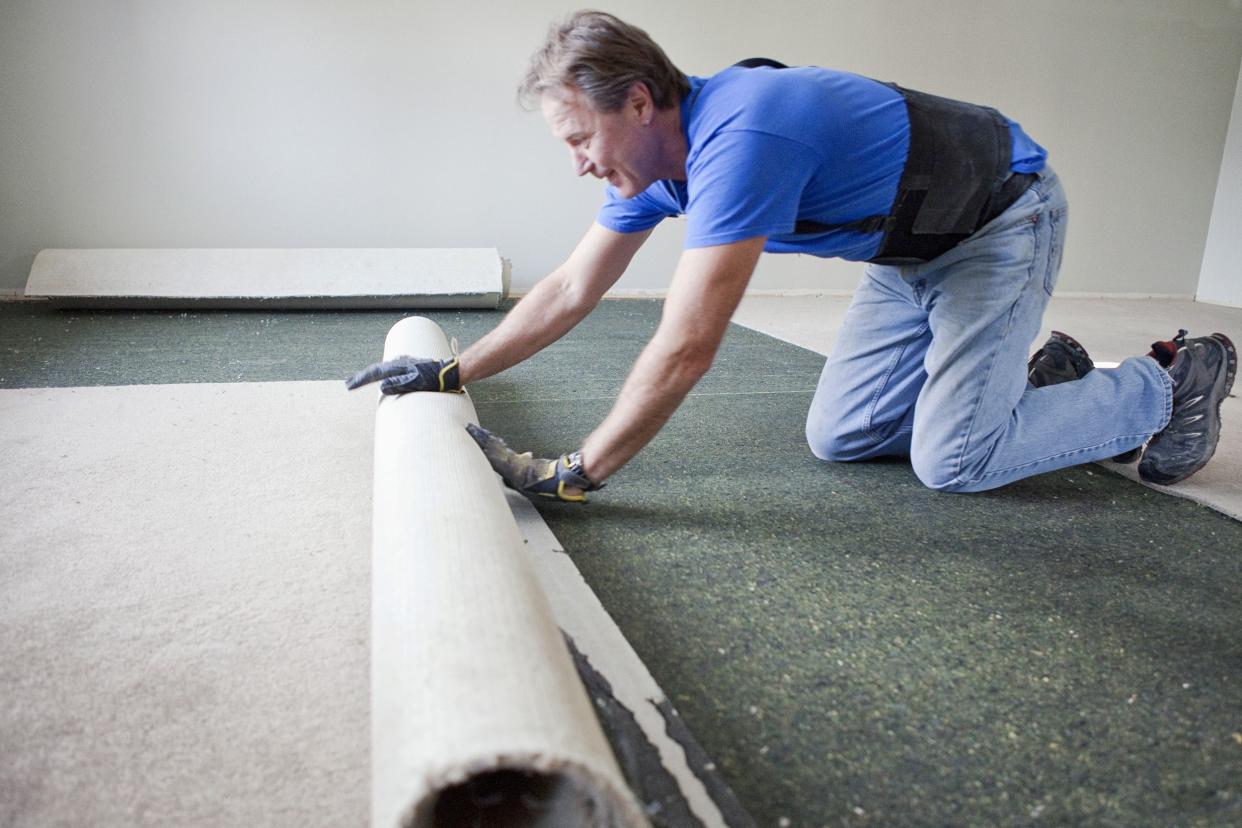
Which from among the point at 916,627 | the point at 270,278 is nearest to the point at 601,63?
the point at 916,627

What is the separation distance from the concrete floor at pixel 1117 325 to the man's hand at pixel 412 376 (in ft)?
4.93

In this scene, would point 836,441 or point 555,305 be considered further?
point 836,441

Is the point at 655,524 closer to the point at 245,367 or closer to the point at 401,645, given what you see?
the point at 401,645

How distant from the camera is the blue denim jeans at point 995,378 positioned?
1650 millimetres

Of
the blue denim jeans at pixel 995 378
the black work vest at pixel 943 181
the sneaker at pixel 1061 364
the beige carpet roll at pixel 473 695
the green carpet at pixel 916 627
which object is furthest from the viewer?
the sneaker at pixel 1061 364

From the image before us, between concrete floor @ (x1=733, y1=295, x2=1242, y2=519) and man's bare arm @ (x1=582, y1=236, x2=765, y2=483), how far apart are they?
1.16 meters

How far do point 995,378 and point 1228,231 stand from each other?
5.66 meters

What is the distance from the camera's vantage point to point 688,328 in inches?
50.4

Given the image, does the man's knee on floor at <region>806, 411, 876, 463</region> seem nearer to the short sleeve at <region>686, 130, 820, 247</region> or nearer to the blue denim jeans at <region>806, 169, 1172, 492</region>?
the blue denim jeans at <region>806, 169, 1172, 492</region>

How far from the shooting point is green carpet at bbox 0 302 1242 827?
2.94ft

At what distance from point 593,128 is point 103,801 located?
1.07m

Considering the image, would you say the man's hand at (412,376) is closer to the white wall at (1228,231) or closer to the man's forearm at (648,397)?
the man's forearm at (648,397)

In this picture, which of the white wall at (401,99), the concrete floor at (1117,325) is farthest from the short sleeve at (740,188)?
the white wall at (401,99)

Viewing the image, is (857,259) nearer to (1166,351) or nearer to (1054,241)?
(1054,241)
